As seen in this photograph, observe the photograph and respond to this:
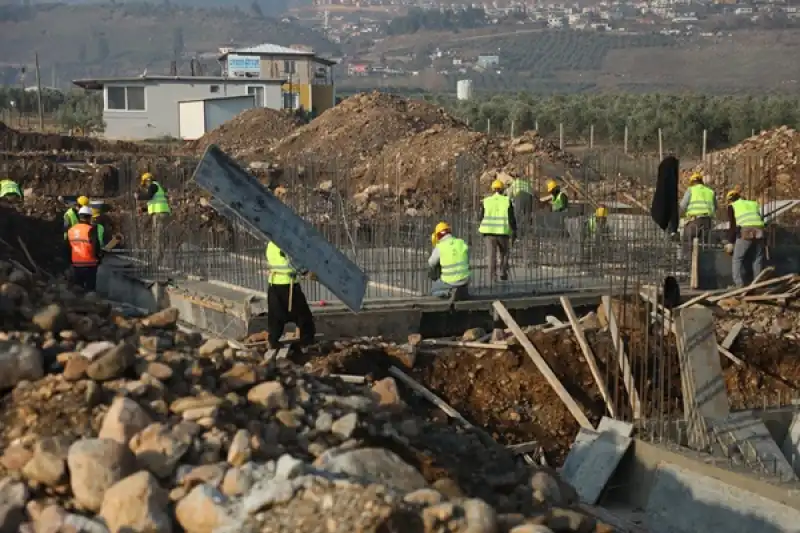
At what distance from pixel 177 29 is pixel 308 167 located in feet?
611

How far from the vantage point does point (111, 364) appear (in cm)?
636

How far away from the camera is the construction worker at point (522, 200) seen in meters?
16.9

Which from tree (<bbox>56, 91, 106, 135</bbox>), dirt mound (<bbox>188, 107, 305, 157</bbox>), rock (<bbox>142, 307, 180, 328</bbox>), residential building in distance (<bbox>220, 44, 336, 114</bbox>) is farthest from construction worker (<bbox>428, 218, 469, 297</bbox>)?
residential building in distance (<bbox>220, 44, 336, 114</bbox>)

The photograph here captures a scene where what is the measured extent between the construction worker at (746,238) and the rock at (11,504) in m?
11.5

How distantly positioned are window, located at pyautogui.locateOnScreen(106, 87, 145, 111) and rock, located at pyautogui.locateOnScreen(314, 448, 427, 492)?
4733 centimetres

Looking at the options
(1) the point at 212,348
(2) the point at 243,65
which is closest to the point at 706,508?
(1) the point at 212,348

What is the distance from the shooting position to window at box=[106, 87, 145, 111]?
168 ft

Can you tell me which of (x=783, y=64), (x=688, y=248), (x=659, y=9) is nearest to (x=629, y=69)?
(x=783, y=64)

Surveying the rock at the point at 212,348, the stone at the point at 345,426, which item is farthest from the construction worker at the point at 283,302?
the stone at the point at 345,426

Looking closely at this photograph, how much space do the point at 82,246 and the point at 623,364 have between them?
697cm

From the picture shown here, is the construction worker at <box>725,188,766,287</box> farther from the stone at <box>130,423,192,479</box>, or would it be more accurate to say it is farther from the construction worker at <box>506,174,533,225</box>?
the stone at <box>130,423,192,479</box>

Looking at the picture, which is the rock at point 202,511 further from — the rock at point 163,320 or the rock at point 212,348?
the rock at point 163,320

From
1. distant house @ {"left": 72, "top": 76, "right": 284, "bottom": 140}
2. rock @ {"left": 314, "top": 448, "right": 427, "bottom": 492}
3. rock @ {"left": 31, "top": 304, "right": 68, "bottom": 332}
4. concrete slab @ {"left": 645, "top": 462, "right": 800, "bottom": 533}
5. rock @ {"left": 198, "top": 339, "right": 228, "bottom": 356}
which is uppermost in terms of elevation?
distant house @ {"left": 72, "top": 76, "right": 284, "bottom": 140}

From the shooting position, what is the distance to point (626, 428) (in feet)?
31.8
